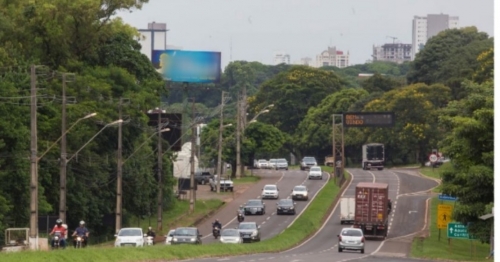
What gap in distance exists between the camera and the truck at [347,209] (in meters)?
84.5

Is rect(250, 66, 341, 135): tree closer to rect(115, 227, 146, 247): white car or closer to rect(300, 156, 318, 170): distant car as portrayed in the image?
rect(300, 156, 318, 170): distant car

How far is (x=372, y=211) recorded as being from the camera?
7712cm

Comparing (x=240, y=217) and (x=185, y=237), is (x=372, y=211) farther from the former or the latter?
(x=185, y=237)

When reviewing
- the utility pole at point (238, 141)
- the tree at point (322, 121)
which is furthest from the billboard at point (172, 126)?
the tree at point (322, 121)

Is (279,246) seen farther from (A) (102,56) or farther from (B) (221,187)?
(B) (221,187)

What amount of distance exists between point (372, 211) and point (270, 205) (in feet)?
78.6

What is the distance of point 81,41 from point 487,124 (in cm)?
4067

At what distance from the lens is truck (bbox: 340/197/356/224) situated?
84500 mm

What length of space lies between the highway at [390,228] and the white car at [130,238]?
16.8 feet

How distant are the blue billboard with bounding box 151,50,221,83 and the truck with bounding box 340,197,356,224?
170 feet

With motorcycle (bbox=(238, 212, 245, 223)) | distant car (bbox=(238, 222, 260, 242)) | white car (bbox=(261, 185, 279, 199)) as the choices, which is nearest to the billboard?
white car (bbox=(261, 185, 279, 199))

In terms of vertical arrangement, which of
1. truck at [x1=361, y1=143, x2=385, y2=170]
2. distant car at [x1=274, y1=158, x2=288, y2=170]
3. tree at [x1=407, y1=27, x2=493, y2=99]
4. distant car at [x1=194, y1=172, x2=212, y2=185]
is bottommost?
distant car at [x1=194, y1=172, x2=212, y2=185]

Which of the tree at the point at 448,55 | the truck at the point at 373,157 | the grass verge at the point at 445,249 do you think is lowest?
the grass verge at the point at 445,249

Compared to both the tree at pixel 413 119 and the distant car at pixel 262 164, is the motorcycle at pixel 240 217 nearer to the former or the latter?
the tree at pixel 413 119
